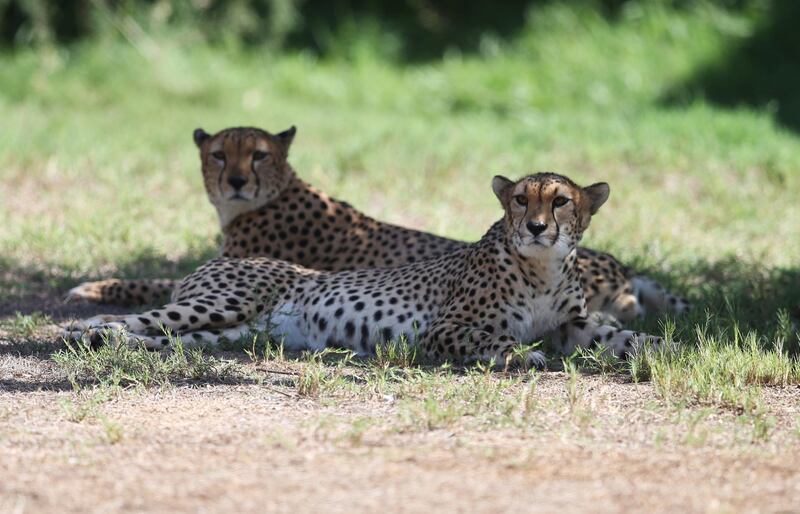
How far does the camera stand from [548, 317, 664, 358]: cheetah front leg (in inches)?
203

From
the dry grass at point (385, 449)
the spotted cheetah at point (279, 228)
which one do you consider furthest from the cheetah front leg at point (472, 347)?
the spotted cheetah at point (279, 228)

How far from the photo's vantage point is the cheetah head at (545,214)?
5.03 metres

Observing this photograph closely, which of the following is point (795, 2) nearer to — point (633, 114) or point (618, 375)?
point (633, 114)

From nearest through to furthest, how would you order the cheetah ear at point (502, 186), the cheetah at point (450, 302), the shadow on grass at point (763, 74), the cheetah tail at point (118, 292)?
the cheetah at point (450, 302), the cheetah ear at point (502, 186), the cheetah tail at point (118, 292), the shadow on grass at point (763, 74)

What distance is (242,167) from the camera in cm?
650

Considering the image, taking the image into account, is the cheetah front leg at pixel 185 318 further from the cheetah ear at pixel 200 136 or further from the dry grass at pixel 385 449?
the cheetah ear at pixel 200 136

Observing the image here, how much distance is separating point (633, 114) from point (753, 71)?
5.37 feet

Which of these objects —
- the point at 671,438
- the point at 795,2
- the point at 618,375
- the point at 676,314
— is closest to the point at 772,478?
the point at 671,438

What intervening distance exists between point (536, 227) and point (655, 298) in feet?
4.50

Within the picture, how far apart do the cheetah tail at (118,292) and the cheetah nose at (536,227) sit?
217cm

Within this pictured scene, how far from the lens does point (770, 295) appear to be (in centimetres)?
634

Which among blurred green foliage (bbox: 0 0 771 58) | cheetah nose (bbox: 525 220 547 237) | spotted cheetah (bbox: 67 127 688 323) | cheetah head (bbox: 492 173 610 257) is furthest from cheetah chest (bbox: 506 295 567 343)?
blurred green foliage (bbox: 0 0 771 58)

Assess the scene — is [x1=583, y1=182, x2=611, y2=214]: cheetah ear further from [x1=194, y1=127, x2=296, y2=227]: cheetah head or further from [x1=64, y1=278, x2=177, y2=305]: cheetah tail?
[x1=64, y1=278, x2=177, y2=305]: cheetah tail

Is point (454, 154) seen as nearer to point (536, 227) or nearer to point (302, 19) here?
point (302, 19)
